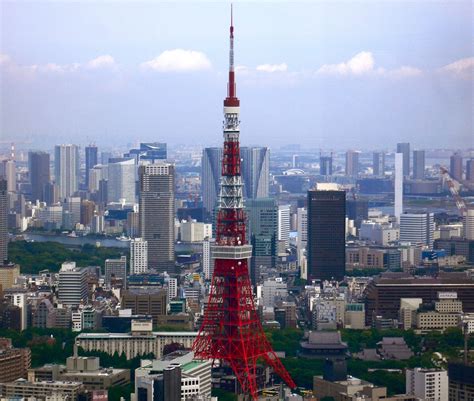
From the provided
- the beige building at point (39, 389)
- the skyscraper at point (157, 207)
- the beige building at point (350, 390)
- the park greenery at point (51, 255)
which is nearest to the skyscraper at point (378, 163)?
the skyscraper at point (157, 207)

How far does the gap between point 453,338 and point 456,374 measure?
2600 millimetres

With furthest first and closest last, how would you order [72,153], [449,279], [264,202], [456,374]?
[72,153], [264,202], [449,279], [456,374]

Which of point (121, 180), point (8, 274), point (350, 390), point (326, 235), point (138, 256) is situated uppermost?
point (121, 180)

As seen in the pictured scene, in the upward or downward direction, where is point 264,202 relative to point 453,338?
upward

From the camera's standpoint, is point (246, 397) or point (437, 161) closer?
point (246, 397)

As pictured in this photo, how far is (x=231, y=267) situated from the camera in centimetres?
1449

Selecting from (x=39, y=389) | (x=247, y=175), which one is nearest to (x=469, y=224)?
(x=247, y=175)

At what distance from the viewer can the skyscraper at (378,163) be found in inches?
798

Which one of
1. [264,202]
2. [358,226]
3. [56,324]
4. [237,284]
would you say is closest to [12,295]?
[56,324]

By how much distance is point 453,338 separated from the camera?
14.4 meters

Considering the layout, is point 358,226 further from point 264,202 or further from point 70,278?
point 70,278

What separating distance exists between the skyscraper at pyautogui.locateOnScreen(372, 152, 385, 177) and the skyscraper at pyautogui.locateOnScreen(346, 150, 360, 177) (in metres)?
0.24

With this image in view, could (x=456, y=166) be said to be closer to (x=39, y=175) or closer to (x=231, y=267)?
(x=231, y=267)

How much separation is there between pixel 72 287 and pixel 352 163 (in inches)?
211
